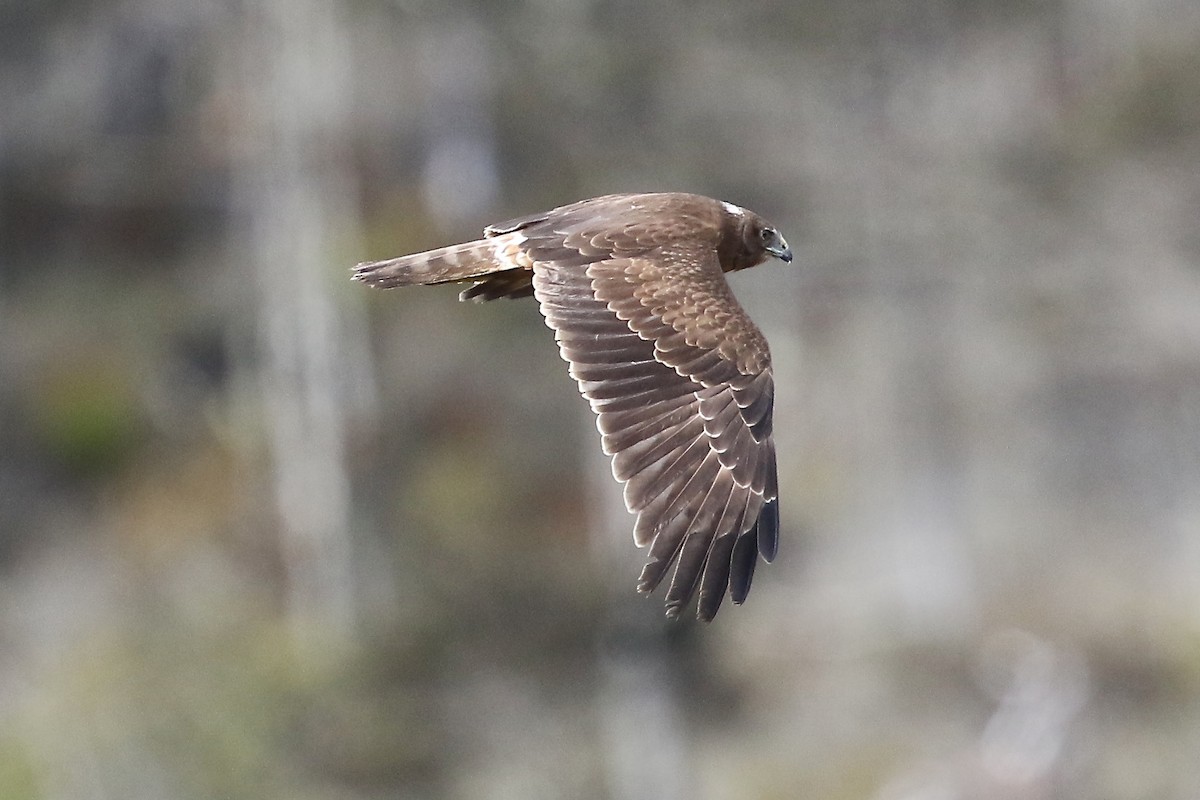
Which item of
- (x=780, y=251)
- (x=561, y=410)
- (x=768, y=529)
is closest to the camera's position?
(x=768, y=529)

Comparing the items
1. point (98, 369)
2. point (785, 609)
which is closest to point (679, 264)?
point (785, 609)

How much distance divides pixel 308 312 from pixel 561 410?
2.21m

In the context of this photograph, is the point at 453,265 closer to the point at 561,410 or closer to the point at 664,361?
the point at 664,361

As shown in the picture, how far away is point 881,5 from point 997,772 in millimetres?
7361

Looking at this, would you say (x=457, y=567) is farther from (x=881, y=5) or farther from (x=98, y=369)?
(x=881, y=5)

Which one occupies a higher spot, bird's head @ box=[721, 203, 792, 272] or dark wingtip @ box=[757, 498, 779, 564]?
bird's head @ box=[721, 203, 792, 272]

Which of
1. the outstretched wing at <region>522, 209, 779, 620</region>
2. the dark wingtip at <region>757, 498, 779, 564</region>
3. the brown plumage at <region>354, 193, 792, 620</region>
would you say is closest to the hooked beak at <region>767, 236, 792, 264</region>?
the brown plumage at <region>354, 193, 792, 620</region>

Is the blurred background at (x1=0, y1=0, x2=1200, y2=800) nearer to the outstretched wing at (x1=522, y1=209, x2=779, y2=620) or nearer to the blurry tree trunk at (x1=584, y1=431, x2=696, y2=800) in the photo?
the blurry tree trunk at (x1=584, y1=431, x2=696, y2=800)

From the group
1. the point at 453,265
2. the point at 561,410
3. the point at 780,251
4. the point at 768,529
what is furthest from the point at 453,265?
the point at 561,410

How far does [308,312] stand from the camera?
19.0m

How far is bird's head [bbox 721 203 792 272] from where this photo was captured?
25.3 feet

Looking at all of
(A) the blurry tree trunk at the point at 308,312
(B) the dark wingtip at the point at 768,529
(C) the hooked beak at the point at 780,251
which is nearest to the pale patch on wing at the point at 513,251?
(C) the hooked beak at the point at 780,251

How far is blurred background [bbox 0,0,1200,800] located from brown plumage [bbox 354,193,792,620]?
31.7 ft

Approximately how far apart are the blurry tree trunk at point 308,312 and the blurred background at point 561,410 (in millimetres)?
43
